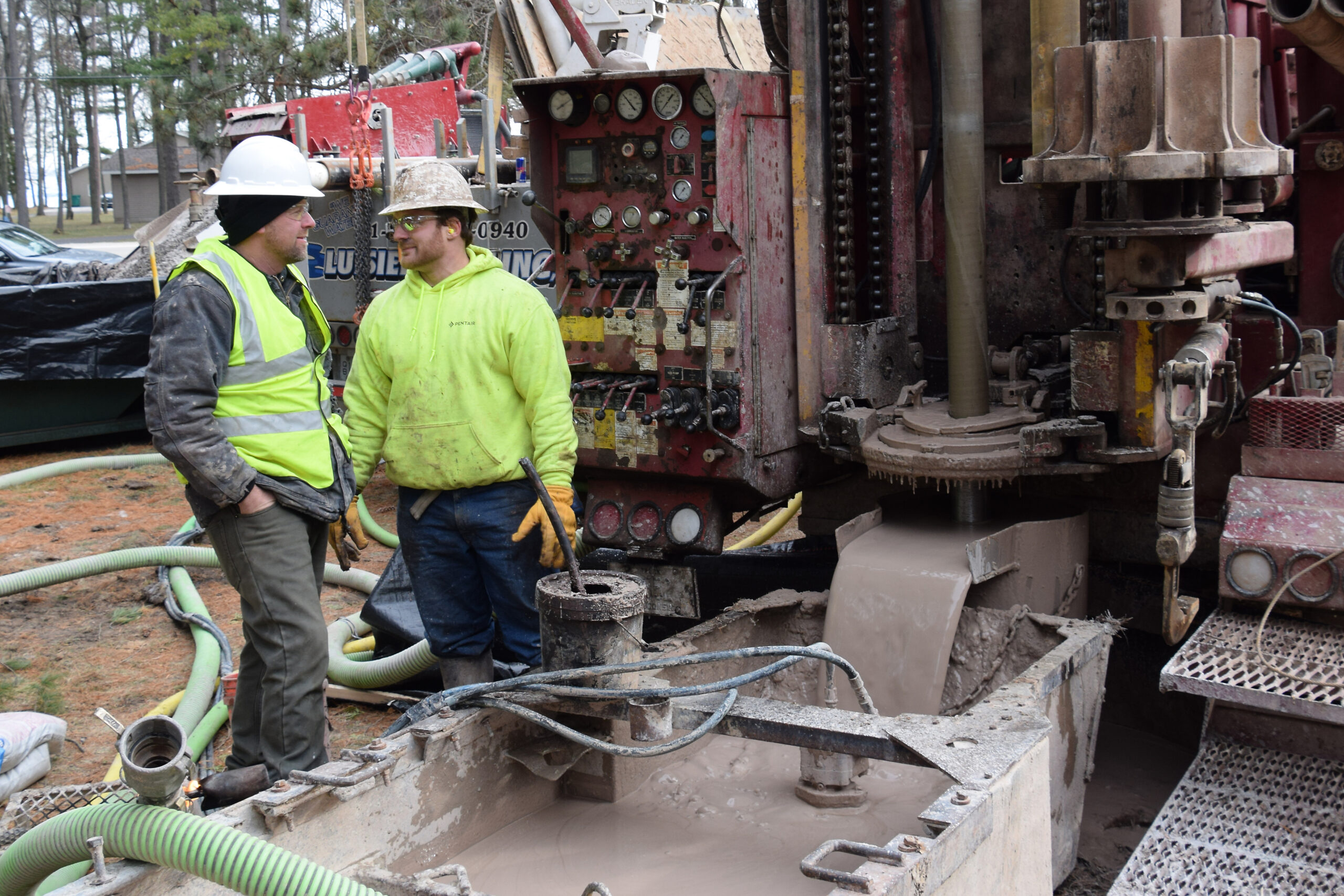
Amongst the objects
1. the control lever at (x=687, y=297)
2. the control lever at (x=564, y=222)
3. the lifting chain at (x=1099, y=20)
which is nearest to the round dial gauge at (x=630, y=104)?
the control lever at (x=564, y=222)

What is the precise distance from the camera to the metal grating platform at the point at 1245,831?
10.4 ft

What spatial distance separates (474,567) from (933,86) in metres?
2.40

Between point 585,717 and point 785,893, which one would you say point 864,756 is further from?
point 585,717

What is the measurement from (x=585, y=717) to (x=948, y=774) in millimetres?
1041

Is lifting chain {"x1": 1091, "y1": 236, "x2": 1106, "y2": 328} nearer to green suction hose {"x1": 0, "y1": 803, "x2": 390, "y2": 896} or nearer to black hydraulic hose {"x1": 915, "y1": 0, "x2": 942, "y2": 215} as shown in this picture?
black hydraulic hose {"x1": 915, "y1": 0, "x2": 942, "y2": 215}

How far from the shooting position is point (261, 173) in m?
3.97

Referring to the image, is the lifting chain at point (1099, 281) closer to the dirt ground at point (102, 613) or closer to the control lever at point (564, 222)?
the control lever at point (564, 222)

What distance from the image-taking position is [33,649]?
6172 mm

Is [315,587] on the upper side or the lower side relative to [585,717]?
upper

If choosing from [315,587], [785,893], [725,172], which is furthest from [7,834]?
[725,172]

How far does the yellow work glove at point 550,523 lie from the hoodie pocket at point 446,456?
0.21 meters

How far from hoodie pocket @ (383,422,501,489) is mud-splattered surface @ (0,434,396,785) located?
4.21 feet

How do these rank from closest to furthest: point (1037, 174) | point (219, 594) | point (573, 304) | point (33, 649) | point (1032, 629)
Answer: point (1037, 174) < point (1032, 629) < point (573, 304) < point (33, 649) < point (219, 594)

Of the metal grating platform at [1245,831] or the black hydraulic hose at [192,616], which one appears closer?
the metal grating platform at [1245,831]
